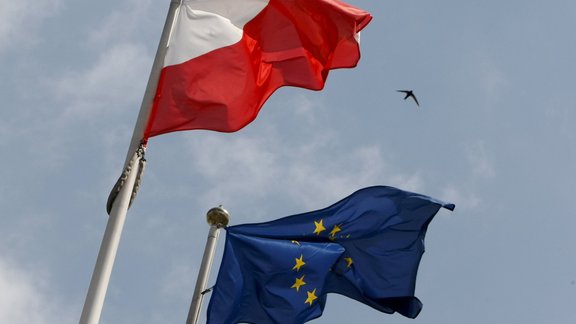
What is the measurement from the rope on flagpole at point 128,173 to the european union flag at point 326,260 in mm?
5976

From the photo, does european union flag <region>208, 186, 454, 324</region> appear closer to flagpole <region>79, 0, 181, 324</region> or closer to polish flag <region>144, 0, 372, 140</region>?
polish flag <region>144, 0, 372, 140</region>

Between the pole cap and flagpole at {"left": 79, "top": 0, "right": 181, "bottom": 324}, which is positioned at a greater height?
the pole cap

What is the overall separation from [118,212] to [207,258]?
587 centimetres

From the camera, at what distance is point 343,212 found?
21750 millimetres

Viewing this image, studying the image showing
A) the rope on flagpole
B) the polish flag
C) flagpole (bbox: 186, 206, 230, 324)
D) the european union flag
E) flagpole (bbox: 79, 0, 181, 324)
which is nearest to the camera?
flagpole (bbox: 79, 0, 181, 324)

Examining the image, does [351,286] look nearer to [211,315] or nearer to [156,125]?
[211,315]

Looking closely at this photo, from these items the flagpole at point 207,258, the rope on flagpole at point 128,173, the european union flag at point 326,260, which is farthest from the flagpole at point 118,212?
the european union flag at point 326,260

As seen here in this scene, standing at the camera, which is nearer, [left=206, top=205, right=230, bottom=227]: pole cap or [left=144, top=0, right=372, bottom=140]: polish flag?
[left=144, top=0, right=372, bottom=140]: polish flag

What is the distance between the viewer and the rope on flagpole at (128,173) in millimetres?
13180

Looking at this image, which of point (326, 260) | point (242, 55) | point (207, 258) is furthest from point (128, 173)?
point (326, 260)

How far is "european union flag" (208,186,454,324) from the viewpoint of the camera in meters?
19.8

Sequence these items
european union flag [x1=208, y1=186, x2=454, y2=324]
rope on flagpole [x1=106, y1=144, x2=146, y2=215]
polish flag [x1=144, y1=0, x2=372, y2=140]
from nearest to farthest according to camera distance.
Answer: rope on flagpole [x1=106, y1=144, x2=146, y2=215]
polish flag [x1=144, y1=0, x2=372, y2=140]
european union flag [x1=208, y1=186, x2=454, y2=324]

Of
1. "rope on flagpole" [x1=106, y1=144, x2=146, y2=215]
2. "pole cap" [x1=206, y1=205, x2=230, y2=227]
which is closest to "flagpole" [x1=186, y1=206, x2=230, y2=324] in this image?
"pole cap" [x1=206, y1=205, x2=230, y2=227]

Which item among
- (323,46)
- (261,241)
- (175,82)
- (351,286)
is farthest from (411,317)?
(175,82)
